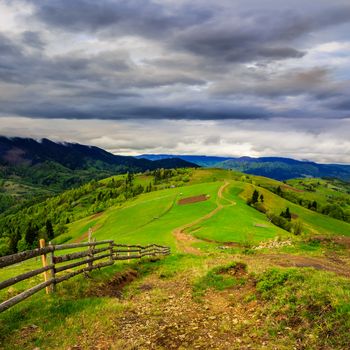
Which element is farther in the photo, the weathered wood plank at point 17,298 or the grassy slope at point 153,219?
the grassy slope at point 153,219

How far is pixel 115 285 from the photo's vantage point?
20641 mm

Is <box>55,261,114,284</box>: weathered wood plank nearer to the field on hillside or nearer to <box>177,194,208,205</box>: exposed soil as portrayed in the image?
the field on hillside

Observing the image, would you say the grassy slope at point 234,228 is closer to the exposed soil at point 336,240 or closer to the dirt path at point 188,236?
the dirt path at point 188,236

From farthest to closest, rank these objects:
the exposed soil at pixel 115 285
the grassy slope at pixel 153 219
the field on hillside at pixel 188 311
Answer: the grassy slope at pixel 153 219, the exposed soil at pixel 115 285, the field on hillside at pixel 188 311

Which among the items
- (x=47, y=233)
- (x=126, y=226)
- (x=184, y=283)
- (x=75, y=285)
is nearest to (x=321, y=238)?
(x=184, y=283)

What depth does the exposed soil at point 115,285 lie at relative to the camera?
1777 centimetres

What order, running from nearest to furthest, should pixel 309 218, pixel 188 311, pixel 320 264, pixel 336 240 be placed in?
pixel 188 311 < pixel 320 264 < pixel 336 240 < pixel 309 218

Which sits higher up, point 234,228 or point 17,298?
point 17,298

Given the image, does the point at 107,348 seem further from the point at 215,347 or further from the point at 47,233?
the point at 47,233

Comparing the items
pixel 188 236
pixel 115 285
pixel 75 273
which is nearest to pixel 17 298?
pixel 75 273

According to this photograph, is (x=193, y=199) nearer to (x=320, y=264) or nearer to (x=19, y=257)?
(x=320, y=264)

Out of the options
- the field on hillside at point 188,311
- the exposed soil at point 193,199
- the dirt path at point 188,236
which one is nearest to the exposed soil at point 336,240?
the field on hillside at point 188,311

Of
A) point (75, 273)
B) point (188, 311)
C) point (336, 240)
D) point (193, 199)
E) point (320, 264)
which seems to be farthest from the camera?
point (193, 199)

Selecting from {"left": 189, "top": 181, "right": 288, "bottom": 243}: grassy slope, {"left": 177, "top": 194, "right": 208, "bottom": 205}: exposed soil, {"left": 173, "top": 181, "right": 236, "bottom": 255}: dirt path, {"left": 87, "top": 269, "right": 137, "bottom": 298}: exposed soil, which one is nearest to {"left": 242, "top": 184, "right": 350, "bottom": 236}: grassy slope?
{"left": 177, "top": 194, "right": 208, "bottom": 205}: exposed soil
